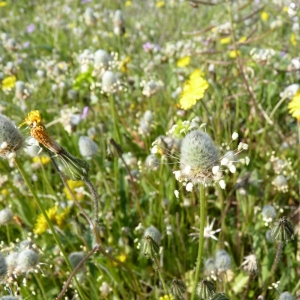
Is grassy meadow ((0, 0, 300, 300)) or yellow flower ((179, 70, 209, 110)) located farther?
yellow flower ((179, 70, 209, 110))

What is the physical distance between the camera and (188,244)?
1631mm

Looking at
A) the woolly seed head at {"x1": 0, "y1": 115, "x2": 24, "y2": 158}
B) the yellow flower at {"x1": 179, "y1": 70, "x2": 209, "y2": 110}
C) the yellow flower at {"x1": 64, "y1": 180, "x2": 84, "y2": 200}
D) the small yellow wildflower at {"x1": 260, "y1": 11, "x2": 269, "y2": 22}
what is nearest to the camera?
the woolly seed head at {"x1": 0, "y1": 115, "x2": 24, "y2": 158}

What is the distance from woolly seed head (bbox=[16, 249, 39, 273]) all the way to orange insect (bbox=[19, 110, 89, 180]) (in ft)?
1.11

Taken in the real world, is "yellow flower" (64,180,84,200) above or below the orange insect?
below

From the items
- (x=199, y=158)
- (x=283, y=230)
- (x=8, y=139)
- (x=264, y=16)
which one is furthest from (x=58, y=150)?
(x=264, y=16)

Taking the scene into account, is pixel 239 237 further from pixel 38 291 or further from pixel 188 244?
pixel 38 291

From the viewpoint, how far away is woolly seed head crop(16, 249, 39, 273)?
117cm

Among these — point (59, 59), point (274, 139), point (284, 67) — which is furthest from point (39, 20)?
point (274, 139)

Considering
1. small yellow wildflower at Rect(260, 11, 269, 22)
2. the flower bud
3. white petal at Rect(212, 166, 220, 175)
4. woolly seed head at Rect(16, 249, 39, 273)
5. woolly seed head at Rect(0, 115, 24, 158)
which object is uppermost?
woolly seed head at Rect(0, 115, 24, 158)

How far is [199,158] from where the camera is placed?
0.85m

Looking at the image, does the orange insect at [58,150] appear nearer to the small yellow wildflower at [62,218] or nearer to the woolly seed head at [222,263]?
the woolly seed head at [222,263]

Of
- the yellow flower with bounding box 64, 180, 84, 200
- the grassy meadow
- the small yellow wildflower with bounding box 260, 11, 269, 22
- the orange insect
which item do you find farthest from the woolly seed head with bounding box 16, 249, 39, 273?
the small yellow wildflower with bounding box 260, 11, 269, 22

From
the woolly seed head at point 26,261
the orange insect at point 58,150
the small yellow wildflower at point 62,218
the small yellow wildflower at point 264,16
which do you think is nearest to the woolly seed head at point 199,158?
the orange insect at point 58,150

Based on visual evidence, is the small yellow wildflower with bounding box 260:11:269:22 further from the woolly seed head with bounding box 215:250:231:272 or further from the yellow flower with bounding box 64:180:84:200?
the woolly seed head with bounding box 215:250:231:272
